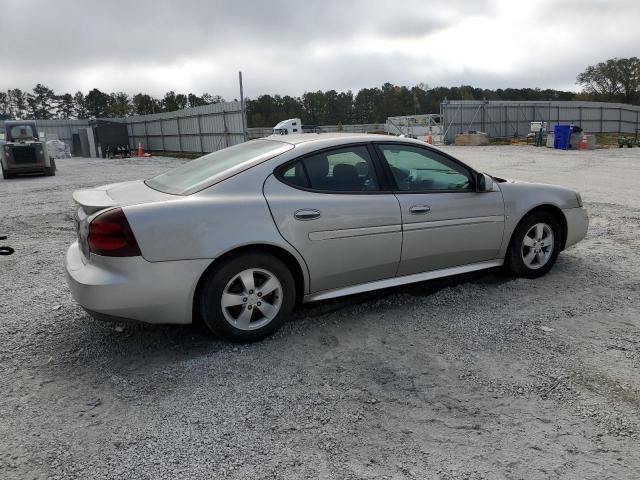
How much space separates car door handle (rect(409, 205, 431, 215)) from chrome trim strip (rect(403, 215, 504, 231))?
→ 9 cm

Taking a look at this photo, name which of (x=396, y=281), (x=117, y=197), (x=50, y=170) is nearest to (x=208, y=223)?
(x=117, y=197)

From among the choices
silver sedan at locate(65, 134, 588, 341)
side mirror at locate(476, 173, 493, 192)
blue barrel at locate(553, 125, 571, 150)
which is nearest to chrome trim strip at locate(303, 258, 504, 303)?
silver sedan at locate(65, 134, 588, 341)

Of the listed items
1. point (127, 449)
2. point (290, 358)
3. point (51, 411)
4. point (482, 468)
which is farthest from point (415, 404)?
point (51, 411)

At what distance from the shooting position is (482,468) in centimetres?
243

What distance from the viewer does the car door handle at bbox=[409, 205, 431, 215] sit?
4.25 meters

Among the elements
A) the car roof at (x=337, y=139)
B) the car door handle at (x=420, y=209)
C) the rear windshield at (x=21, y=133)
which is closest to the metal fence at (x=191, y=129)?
the rear windshield at (x=21, y=133)

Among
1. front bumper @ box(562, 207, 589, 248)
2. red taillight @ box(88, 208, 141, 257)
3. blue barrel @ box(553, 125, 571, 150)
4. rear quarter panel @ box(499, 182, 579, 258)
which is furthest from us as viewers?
blue barrel @ box(553, 125, 571, 150)

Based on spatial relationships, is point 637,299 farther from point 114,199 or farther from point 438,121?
point 438,121

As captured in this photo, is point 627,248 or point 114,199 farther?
point 627,248

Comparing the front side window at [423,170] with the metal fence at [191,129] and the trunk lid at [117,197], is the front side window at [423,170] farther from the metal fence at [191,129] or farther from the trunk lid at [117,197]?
the metal fence at [191,129]

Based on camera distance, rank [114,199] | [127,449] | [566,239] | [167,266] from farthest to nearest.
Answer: [566,239] < [114,199] < [167,266] < [127,449]

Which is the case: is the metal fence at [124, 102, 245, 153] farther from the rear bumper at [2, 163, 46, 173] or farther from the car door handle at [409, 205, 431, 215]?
the car door handle at [409, 205, 431, 215]

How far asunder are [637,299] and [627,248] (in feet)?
6.50

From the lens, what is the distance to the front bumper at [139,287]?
334 centimetres
